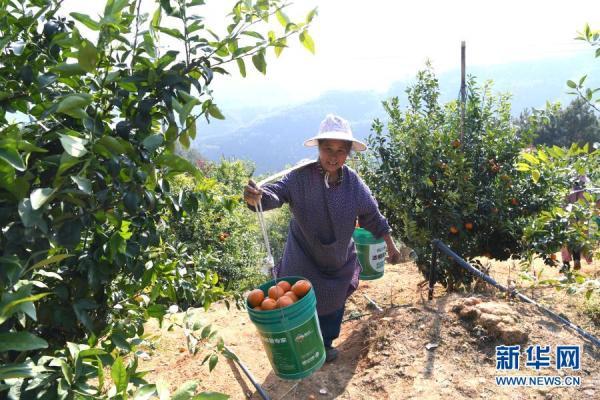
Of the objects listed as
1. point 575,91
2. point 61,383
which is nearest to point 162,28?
point 61,383

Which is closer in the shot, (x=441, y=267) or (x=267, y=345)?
(x=267, y=345)

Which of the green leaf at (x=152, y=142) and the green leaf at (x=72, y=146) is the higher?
the green leaf at (x=72, y=146)

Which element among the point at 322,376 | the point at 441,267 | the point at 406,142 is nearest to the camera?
the point at 322,376

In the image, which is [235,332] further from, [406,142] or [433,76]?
[433,76]

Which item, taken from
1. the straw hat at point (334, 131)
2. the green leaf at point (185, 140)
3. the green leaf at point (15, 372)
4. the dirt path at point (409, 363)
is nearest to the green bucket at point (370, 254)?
the dirt path at point (409, 363)

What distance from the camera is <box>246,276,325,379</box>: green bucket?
2.26 m

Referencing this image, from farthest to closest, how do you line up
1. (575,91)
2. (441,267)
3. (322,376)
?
(441,267) → (322,376) → (575,91)

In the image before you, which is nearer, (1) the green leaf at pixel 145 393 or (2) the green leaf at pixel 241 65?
(1) the green leaf at pixel 145 393

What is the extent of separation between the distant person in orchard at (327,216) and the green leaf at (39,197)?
85.7 inches

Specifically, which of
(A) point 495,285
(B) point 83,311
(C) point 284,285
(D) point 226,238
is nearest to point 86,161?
(B) point 83,311

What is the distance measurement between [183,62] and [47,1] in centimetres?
32

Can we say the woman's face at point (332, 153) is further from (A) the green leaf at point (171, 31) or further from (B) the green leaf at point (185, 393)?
(B) the green leaf at point (185, 393)

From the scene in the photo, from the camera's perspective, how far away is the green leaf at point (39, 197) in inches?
29.1

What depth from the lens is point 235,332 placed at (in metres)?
4.19
